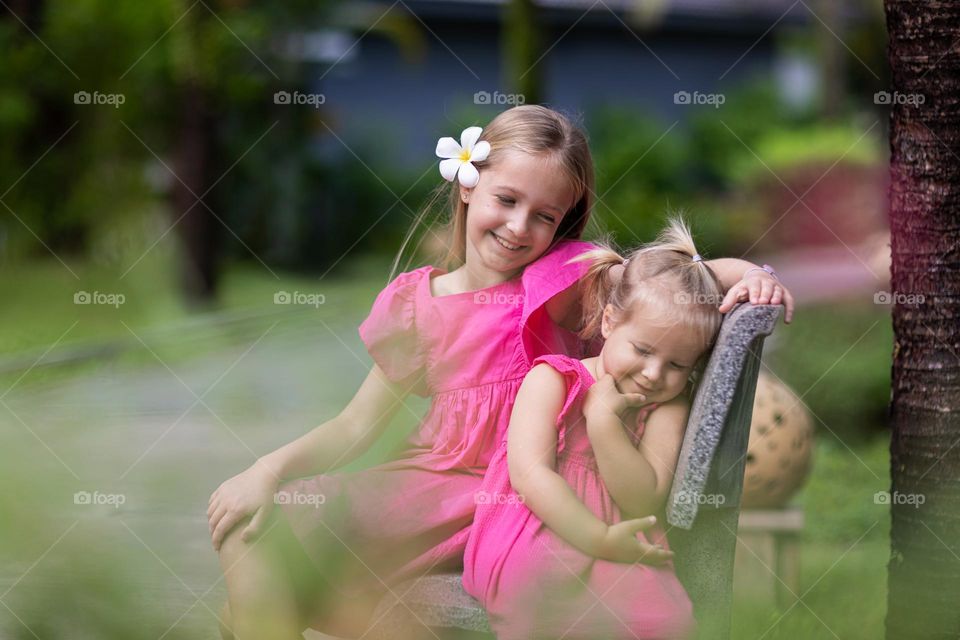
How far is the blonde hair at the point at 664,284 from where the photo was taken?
7.44 ft

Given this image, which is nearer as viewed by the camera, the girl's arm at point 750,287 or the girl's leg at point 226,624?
the girl's arm at point 750,287

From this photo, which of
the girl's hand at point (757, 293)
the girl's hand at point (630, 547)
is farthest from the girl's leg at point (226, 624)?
the girl's hand at point (757, 293)

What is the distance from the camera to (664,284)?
2.29 m

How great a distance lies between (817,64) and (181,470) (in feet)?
46.3

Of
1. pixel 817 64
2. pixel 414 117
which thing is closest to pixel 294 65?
pixel 414 117

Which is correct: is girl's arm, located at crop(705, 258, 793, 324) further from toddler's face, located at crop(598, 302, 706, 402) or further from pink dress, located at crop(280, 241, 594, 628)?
pink dress, located at crop(280, 241, 594, 628)

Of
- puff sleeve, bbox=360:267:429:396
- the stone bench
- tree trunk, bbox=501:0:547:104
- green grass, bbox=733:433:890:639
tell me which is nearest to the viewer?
the stone bench

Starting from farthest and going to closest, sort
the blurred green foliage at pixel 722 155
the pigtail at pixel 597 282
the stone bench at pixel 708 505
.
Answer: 1. the blurred green foliage at pixel 722 155
2. the pigtail at pixel 597 282
3. the stone bench at pixel 708 505

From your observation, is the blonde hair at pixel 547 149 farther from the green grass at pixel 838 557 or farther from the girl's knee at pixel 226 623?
the green grass at pixel 838 557

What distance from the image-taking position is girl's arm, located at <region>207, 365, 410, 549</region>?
92.7 inches

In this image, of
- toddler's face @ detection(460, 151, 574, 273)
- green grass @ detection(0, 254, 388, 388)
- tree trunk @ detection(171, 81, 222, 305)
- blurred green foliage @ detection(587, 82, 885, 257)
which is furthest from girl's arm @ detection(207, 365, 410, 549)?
tree trunk @ detection(171, 81, 222, 305)

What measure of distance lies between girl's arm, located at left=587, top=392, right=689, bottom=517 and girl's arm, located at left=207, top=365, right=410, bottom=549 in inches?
21.4

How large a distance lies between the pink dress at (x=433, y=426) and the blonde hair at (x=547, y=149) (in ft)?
0.26

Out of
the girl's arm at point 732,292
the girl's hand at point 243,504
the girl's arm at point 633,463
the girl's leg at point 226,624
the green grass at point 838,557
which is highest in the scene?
the girl's arm at point 732,292
